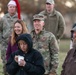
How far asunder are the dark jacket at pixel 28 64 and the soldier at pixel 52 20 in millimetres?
4373

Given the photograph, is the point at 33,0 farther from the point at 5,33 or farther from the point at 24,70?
the point at 24,70

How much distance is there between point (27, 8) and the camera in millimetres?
52031

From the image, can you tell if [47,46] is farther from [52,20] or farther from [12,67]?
[52,20]

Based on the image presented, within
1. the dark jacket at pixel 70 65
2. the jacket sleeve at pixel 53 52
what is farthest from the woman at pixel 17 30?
the dark jacket at pixel 70 65

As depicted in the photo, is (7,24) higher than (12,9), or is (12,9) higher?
(12,9)

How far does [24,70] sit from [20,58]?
31 cm

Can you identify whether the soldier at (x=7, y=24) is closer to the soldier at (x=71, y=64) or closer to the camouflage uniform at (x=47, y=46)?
the camouflage uniform at (x=47, y=46)

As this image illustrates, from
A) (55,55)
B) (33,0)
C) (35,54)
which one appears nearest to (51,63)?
(55,55)

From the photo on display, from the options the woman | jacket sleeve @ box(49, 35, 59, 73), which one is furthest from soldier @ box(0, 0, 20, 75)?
jacket sleeve @ box(49, 35, 59, 73)

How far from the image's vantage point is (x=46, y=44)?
28.3 ft

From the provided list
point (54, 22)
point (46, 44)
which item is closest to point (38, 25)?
point (46, 44)

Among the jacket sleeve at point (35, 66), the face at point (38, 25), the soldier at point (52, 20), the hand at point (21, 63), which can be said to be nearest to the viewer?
the hand at point (21, 63)

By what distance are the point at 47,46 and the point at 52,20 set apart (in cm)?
332

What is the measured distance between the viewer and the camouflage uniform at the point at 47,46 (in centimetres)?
861
